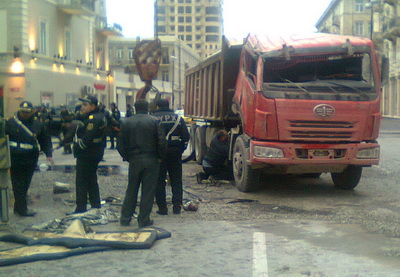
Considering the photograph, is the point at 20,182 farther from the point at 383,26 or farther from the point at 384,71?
the point at 383,26

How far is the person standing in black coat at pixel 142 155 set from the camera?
7914 mm

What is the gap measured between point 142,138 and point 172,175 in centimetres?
139

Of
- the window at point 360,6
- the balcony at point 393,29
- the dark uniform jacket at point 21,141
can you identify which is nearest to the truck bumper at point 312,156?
the dark uniform jacket at point 21,141

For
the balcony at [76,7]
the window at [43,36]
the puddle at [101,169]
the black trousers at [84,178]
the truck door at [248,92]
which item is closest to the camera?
the black trousers at [84,178]

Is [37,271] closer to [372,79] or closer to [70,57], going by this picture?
[372,79]

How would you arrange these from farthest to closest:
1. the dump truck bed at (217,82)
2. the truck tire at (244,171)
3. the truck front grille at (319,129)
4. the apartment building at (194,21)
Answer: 1. the apartment building at (194,21)
2. the dump truck bed at (217,82)
3. the truck tire at (244,171)
4. the truck front grille at (319,129)

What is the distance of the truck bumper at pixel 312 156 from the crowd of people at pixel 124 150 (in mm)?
1941

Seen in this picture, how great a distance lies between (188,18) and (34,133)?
141518 millimetres

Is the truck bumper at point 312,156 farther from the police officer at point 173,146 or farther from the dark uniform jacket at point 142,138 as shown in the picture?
the dark uniform jacket at point 142,138

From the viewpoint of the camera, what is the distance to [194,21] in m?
147

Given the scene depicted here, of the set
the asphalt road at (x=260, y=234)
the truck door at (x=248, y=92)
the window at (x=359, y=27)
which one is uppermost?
the window at (x=359, y=27)

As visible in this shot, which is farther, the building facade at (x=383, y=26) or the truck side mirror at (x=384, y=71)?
the building facade at (x=383, y=26)

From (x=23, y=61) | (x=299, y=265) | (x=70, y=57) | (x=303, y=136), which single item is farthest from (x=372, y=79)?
(x=70, y=57)

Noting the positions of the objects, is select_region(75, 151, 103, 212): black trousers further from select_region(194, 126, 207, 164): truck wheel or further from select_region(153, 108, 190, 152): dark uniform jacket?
select_region(194, 126, 207, 164): truck wheel
